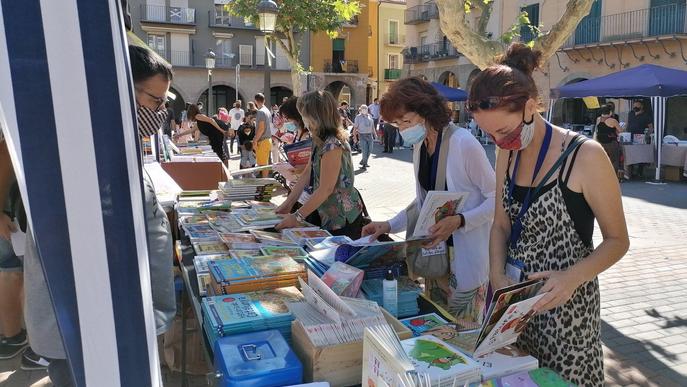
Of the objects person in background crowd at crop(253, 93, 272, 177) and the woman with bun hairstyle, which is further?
person in background crowd at crop(253, 93, 272, 177)

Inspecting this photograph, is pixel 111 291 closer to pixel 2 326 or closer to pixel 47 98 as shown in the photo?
pixel 47 98

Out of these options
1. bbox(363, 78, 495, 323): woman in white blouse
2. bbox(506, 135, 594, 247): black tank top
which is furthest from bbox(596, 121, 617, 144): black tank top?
bbox(506, 135, 594, 247): black tank top

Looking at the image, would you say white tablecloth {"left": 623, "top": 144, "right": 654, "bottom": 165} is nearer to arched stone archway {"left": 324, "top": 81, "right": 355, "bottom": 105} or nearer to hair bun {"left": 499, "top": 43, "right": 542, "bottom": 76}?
hair bun {"left": 499, "top": 43, "right": 542, "bottom": 76}

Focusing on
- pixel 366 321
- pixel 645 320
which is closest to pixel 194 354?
pixel 366 321

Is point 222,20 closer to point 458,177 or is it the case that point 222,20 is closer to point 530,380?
point 458,177

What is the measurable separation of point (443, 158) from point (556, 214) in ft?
2.84

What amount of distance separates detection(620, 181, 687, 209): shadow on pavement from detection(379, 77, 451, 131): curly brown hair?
8.25 m

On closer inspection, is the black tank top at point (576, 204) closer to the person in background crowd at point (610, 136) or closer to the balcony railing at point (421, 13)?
the person in background crowd at point (610, 136)

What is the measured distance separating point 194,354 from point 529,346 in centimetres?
227

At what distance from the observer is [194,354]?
11.5ft

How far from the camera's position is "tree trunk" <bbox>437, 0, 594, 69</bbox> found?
551 centimetres

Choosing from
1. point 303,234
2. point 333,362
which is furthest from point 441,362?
point 303,234

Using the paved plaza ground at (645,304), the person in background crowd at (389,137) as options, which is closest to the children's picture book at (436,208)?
the paved plaza ground at (645,304)

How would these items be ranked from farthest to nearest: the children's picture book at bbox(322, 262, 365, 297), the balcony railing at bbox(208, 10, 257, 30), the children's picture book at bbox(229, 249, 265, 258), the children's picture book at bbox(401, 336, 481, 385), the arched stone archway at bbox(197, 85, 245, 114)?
the arched stone archway at bbox(197, 85, 245, 114) < the balcony railing at bbox(208, 10, 257, 30) < the children's picture book at bbox(229, 249, 265, 258) < the children's picture book at bbox(322, 262, 365, 297) < the children's picture book at bbox(401, 336, 481, 385)
